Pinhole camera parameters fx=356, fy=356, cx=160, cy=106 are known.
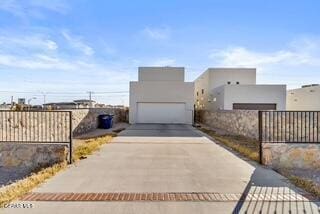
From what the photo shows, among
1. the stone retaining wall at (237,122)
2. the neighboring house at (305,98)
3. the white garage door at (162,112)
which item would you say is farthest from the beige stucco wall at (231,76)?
the stone retaining wall at (237,122)

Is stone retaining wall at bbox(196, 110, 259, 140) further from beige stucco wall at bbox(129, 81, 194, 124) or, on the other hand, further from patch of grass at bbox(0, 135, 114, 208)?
patch of grass at bbox(0, 135, 114, 208)

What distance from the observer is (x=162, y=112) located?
35.1 metres

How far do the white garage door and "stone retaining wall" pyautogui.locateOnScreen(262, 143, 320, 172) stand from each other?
80.5 feet

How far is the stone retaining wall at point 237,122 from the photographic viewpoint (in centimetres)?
1891

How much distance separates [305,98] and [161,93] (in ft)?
57.6

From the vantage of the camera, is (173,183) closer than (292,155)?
Yes

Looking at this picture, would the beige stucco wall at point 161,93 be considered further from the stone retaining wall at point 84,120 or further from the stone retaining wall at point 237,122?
the stone retaining wall at point 237,122

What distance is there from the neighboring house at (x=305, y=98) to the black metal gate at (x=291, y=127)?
29.4m

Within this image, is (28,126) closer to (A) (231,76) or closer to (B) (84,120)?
(B) (84,120)

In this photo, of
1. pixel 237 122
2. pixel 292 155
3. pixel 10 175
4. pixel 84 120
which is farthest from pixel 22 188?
pixel 237 122

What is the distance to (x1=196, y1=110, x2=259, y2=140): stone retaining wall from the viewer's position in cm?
1891

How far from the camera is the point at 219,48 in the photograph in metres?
25.6

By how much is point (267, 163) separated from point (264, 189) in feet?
10.9

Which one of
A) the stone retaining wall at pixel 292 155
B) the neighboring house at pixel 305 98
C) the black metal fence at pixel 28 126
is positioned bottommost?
the stone retaining wall at pixel 292 155
